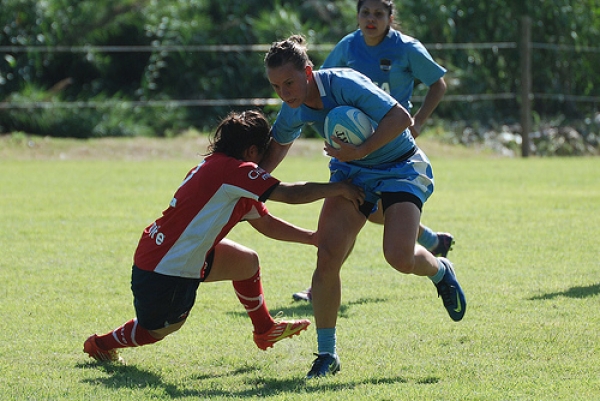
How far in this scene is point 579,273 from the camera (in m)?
6.43

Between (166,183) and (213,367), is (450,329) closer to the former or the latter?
(213,367)

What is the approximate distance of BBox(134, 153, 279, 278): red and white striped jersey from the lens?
443 centimetres

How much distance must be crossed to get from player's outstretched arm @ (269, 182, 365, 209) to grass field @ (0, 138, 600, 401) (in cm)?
80

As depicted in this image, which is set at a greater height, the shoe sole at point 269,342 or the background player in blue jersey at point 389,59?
the background player in blue jersey at point 389,59

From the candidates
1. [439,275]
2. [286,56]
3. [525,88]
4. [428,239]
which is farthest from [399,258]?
[525,88]

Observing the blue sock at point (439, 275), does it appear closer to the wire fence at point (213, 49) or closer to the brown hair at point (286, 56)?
the brown hair at point (286, 56)

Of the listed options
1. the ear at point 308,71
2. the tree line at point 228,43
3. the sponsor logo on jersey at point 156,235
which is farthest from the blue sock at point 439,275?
the tree line at point 228,43

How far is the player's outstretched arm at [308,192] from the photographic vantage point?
445 centimetres

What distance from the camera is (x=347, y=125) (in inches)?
177

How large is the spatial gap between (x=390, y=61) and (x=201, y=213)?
2431 mm

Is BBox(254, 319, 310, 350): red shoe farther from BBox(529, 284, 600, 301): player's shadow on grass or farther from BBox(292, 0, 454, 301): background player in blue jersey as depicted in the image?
BBox(292, 0, 454, 301): background player in blue jersey

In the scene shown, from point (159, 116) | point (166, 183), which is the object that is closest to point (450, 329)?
point (166, 183)

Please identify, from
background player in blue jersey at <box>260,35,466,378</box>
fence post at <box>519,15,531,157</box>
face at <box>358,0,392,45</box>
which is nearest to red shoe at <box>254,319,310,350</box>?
background player in blue jersey at <box>260,35,466,378</box>

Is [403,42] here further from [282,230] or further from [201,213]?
[201,213]
